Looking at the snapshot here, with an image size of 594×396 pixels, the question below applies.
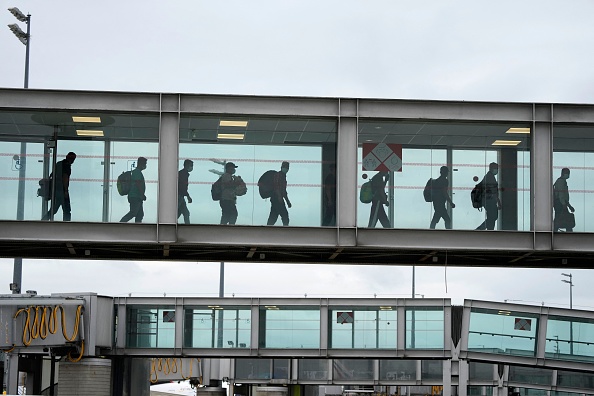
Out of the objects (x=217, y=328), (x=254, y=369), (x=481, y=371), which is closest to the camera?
(x=217, y=328)

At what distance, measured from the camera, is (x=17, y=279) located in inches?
2175

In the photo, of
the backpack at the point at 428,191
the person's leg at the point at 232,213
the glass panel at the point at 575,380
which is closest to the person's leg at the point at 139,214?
the person's leg at the point at 232,213

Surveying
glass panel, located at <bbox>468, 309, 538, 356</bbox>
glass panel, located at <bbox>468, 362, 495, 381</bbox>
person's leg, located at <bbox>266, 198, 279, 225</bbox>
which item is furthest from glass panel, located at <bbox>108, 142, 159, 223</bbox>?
glass panel, located at <bbox>468, 362, 495, 381</bbox>

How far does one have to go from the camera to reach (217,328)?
5841cm

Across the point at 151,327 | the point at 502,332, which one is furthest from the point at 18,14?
the point at 502,332

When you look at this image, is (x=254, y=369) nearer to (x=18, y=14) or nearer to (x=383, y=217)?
(x=18, y=14)

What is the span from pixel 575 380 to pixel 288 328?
1075 inches

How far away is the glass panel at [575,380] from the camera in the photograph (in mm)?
73975

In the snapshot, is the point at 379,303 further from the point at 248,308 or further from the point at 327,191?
the point at 327,191

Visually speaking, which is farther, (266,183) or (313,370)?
(313,370)

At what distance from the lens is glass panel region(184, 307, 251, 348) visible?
58.3 meters

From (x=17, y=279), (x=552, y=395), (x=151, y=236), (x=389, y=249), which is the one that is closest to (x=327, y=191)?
(x=389, y=249)

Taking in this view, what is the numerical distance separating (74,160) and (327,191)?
6667mm

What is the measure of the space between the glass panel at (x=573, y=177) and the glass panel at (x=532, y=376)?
5073 centimetres
